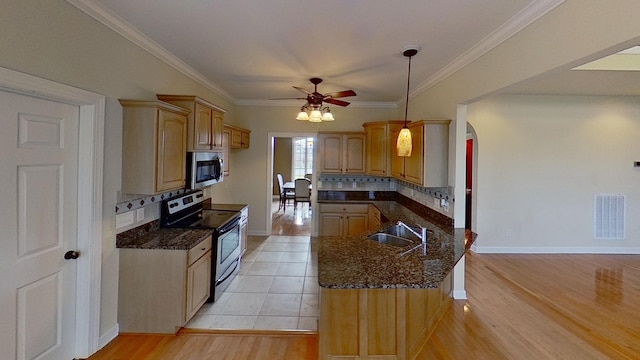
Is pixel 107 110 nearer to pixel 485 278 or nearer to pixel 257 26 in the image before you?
pixel 257 26

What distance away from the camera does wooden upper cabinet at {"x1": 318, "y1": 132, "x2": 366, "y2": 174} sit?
17.9 feet

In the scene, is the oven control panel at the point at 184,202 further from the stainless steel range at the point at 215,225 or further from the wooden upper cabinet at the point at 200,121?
the wooden upper cabinet at the point at 200,121

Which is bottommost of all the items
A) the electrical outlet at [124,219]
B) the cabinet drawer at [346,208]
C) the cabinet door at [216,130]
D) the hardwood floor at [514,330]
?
the hardwood floor at [514,330]

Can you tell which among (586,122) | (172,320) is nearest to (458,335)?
(172,320)

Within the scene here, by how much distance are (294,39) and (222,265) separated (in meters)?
2.51

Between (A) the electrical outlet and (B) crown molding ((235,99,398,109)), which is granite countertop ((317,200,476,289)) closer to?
(A) the electrical outlet

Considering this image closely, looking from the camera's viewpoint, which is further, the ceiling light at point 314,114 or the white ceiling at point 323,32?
the ceiling light at point 314,114

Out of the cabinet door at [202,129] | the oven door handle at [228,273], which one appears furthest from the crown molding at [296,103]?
the oven door handle at [228,273]

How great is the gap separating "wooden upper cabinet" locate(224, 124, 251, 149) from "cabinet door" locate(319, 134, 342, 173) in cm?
140

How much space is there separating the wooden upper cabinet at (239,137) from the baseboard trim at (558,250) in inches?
178

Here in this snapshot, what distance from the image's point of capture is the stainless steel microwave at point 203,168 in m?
3.27

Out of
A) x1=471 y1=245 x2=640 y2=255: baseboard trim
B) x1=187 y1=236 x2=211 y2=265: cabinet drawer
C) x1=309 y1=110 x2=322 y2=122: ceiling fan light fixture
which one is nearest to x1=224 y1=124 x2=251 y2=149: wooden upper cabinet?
x1=309 y1=110 x2=322 y2=122: ceiling fan light fixture

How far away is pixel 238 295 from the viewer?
3.49 m

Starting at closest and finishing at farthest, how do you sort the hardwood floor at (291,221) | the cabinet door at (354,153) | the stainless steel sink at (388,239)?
the stainless steel sink at (388,239) → the cabinet door at (354,153) → the hardwood floor at (291,221)
